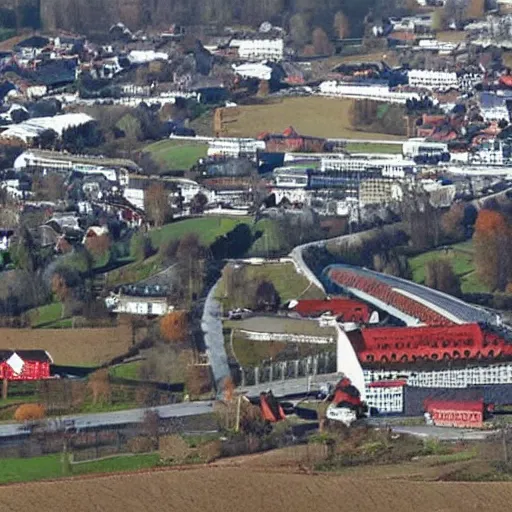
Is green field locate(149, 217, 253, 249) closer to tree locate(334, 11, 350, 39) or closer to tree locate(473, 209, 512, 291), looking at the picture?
tree locate(473, 209, 512, 291)

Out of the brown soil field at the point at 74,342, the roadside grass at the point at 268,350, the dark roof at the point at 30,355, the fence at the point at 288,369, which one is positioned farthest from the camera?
the brown soil field at the point at 74,342

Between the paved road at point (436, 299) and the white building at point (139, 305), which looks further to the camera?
the white building at point (139, 305)

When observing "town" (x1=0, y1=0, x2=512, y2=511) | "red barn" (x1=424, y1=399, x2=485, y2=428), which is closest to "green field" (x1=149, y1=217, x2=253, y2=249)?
"town" (x1=0, y1=0, x2=512, y2=511)

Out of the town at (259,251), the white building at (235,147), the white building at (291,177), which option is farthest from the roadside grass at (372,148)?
the white building at (291,177)

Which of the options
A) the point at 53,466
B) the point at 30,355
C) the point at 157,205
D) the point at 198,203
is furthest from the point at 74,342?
the point at 198,203

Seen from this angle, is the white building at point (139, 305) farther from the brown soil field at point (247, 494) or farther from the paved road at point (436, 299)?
the brown soil field at point (247, 494)

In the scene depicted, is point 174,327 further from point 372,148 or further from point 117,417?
point 372,148
